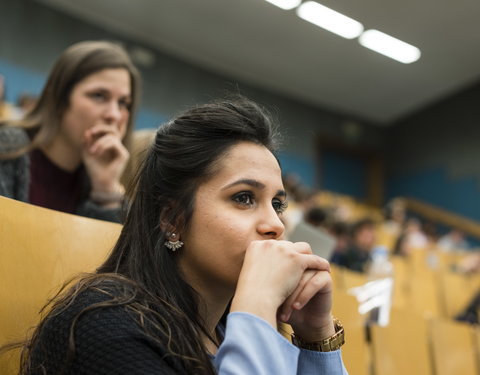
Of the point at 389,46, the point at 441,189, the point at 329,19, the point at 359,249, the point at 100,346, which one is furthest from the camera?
the point at 441,189

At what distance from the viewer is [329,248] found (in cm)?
88

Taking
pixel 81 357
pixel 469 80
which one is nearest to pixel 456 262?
pixel 469 80

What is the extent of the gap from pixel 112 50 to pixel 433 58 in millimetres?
3399

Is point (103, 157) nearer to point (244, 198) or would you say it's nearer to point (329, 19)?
point (244, 198)

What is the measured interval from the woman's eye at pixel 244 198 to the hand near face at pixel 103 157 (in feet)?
1.03

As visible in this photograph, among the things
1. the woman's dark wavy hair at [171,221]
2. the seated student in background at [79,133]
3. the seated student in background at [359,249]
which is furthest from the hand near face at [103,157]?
the seated student in background at [359,249]

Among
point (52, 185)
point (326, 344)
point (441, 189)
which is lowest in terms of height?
point (326, 344)

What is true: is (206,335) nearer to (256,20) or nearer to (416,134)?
(256,20)

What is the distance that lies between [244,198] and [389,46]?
3383 mm

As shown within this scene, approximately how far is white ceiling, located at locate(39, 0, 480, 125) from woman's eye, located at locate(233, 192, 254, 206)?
2.79 m

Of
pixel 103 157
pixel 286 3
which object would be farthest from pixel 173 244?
pixel 286 3

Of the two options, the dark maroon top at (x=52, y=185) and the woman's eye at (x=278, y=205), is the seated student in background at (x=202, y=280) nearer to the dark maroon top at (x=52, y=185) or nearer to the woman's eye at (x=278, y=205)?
the woman's eye at (x=278, y=205)

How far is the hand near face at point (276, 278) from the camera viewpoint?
375 millimetres

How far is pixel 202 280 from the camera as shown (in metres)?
0.45
